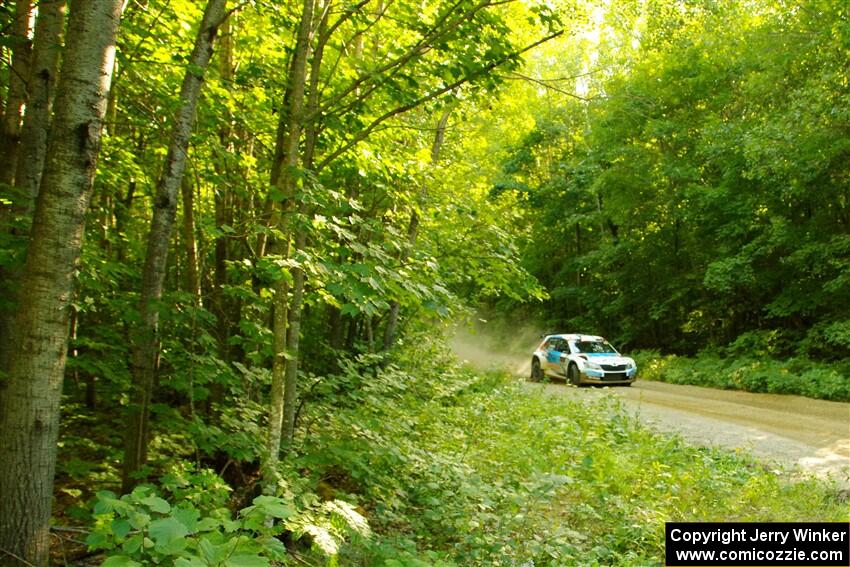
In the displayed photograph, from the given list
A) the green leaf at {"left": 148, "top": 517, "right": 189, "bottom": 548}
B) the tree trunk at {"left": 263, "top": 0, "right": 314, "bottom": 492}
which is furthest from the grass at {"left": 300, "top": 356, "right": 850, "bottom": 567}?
the green leaf at {"left": 148, "top": 517, "right": 189, "bottom": 548}

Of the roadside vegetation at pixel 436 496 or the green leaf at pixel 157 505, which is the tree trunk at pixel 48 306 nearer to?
the roadside vegetation at pixel 436 496

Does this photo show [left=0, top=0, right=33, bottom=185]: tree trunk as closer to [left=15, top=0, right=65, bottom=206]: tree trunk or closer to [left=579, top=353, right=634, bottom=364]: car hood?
[left=15, top=0, right=65, bottom=206]: tree trunk

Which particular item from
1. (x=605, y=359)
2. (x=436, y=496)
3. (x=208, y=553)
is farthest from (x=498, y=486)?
(x=605, y=359)

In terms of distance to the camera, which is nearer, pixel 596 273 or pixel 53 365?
pixel 53 365

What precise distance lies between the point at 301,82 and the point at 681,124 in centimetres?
2238

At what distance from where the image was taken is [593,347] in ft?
63.3

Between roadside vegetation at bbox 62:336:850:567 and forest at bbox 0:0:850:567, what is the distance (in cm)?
3

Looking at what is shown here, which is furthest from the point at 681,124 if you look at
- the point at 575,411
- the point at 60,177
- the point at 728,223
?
the point at 60,177

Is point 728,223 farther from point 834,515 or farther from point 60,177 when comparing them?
point 60,177

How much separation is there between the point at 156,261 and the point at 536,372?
18048mm

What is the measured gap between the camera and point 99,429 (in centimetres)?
717

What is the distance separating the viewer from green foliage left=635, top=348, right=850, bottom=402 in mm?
15281

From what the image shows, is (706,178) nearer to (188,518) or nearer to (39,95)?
(39,95)

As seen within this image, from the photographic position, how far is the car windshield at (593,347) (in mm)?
19094
